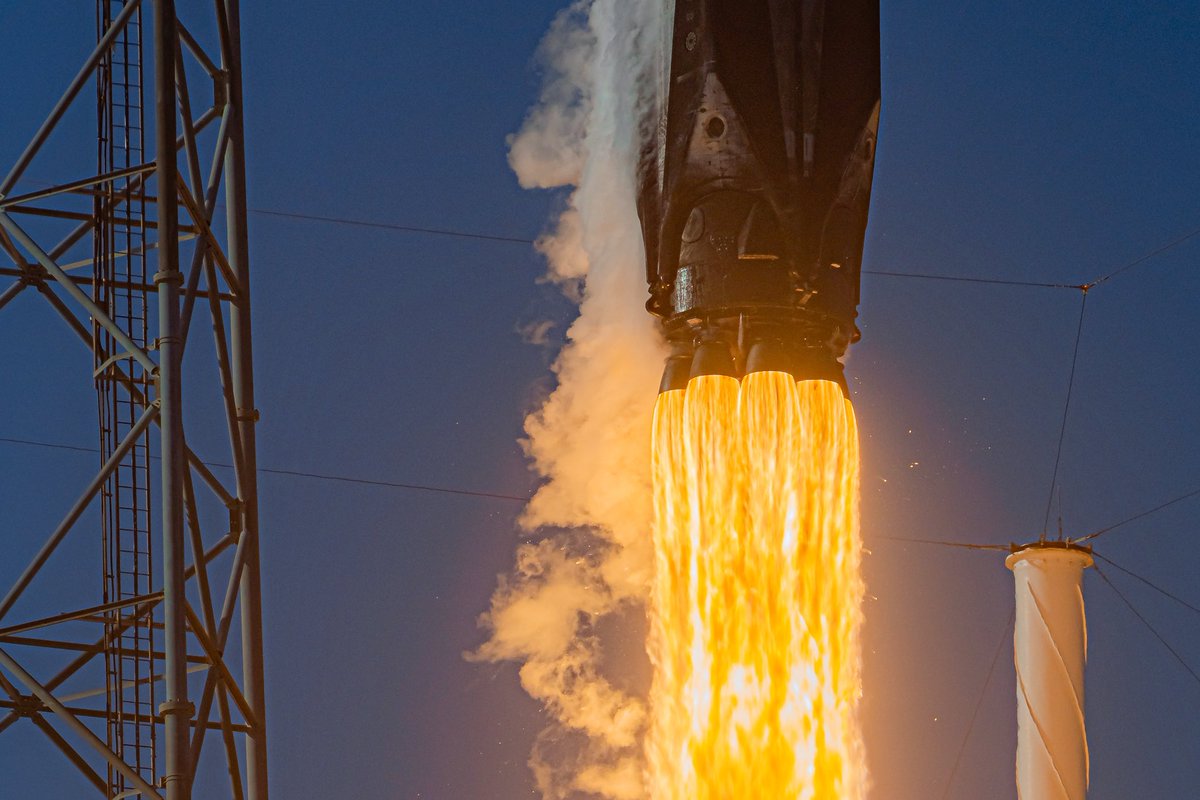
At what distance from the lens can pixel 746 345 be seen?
2338 cm

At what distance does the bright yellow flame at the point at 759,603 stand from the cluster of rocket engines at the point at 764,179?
1607 mm

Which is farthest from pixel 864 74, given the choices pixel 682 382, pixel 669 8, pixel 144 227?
pixel 144 227

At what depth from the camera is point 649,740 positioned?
30859mm

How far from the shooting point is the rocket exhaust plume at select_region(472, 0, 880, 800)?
23.0 m

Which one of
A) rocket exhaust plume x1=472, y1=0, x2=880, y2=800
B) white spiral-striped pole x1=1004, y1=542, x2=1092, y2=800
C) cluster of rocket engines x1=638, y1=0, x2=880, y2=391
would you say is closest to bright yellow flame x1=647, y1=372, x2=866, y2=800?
rocket exhaust plume x1=472, y1=0, x2=880, y2=800

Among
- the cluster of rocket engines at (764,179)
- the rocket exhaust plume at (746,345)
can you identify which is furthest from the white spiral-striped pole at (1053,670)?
the cluster of rocket engines at (764,179)

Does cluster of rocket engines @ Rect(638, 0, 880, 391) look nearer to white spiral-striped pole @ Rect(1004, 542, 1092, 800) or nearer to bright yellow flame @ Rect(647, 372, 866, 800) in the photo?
bright yellow flame @ Rect(647, 372, 866, 800)

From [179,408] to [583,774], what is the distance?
1549 centimetres

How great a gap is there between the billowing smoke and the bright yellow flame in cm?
563

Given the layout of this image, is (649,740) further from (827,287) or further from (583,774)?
(827,287)

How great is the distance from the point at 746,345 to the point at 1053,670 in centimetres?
1072

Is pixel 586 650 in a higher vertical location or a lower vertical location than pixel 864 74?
lower

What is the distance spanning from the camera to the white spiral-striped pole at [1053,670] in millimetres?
31422

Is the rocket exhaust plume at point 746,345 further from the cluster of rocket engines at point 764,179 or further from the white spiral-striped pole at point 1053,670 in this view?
→ the white spiral-striped pole at point 1053,670
